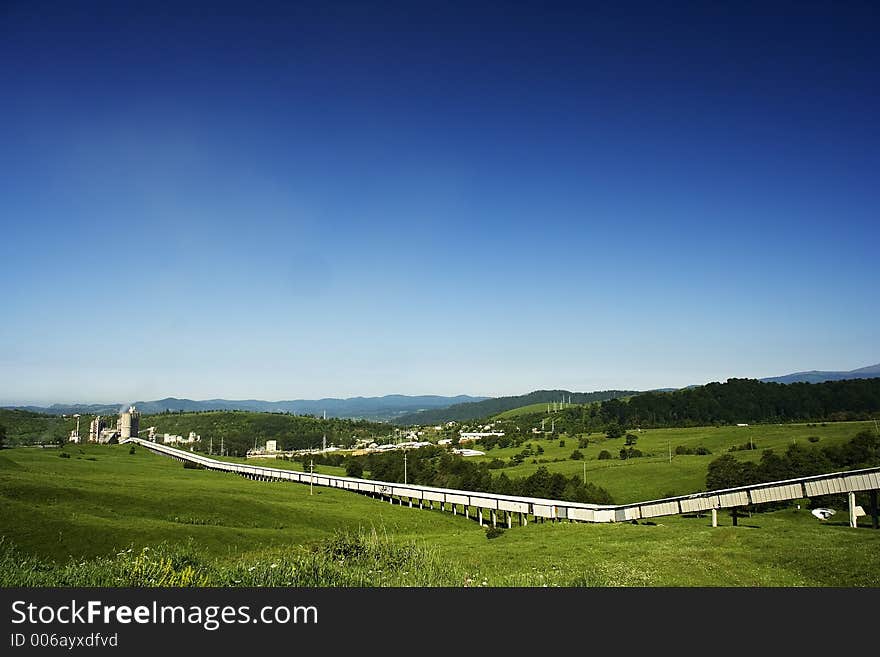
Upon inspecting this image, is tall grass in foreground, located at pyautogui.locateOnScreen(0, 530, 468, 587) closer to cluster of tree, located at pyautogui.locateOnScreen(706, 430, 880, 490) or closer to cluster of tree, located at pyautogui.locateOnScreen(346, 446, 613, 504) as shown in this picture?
cluster of tree, located at pyautogui.locateOnScreen(346, 446, 613, 504)

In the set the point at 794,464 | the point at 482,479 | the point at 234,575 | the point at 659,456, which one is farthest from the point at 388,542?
the point at 659,456

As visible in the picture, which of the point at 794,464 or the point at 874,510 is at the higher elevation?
the point at 874,510

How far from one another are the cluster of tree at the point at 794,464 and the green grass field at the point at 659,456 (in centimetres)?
767

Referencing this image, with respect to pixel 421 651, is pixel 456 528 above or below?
below

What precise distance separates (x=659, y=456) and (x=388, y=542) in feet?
344

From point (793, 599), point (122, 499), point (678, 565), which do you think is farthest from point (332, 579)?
point (122, 499)

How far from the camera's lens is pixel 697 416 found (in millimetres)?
190375

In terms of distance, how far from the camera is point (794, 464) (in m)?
77.0

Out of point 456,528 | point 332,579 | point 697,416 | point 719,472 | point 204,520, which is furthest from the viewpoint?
point 697,416

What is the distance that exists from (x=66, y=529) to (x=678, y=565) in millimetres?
40319

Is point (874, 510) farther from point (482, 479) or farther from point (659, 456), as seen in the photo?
point (659, 456)

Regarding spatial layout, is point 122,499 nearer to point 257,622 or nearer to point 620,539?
point 620,539

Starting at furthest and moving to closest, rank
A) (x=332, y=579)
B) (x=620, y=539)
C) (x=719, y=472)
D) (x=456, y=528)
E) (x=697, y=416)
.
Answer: (x=697, y=416) → (x=719, y=472) → (x=456, y=528) → (x=620, y=539) → (x=332, y=579)

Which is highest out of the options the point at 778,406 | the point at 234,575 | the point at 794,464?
the point at 234,575
